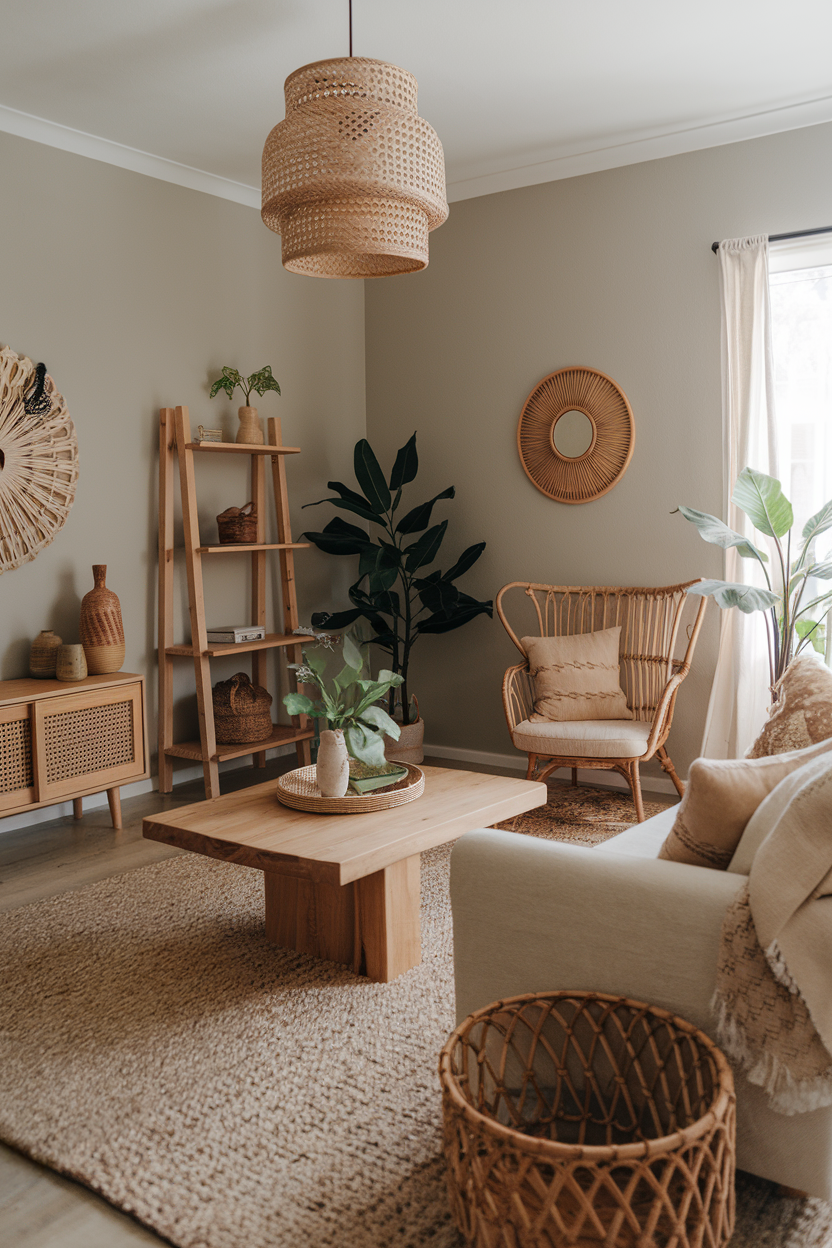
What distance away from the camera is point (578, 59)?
3.42 metres

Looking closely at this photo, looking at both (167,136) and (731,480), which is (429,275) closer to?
(167,136)

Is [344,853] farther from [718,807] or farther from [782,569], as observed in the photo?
[782,569]

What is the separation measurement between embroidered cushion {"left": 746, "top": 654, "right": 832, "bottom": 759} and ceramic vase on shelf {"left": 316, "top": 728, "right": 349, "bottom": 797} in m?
1.03

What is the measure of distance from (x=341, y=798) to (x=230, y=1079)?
741 mm

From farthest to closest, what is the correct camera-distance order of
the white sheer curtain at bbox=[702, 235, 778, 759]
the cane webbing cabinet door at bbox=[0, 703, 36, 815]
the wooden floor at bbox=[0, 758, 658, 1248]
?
1. the white sheer curtain at bbox=[702, 235, 778, 759]
2. the cane webbing cabinet door at bbox=[0, 703, 36, 815]
3. the wooden floor at bbox=[0, 758, 658, 1248]

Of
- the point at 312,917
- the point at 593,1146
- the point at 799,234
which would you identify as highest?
the point at 799,234

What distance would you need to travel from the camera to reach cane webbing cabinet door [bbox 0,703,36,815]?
336 centimetres

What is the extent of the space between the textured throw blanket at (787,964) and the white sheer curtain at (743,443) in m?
2.54

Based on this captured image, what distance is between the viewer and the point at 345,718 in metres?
2.60

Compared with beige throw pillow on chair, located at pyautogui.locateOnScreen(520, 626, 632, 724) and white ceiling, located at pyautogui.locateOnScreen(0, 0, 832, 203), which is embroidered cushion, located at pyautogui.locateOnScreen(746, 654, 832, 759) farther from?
white ceiling, located at pyautogui.locateOnScreen(0, 0, 832, 203)

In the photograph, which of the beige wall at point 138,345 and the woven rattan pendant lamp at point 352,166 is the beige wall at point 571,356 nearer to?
the beige wall at point 138,345

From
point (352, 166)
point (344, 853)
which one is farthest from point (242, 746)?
point (352, 166)

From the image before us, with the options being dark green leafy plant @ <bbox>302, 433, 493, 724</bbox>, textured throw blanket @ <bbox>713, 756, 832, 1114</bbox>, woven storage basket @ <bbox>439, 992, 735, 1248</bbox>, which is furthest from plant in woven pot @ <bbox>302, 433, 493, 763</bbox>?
textured throw blanket @ <bbox>713, 756, 832, 1114</bbox>

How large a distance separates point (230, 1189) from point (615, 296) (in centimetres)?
380
